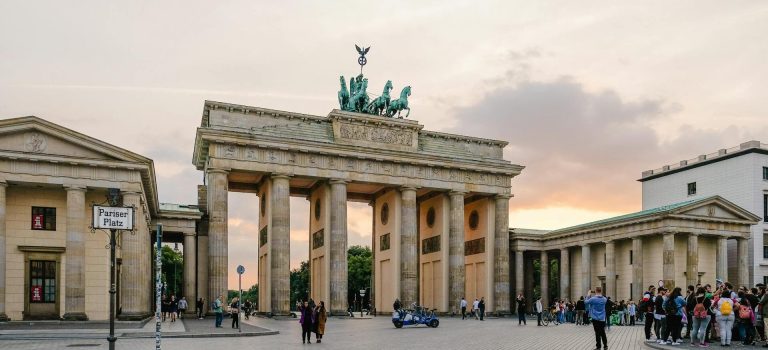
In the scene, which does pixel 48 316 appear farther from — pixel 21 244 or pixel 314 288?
pixel 314 288

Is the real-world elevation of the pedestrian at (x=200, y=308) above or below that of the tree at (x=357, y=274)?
above

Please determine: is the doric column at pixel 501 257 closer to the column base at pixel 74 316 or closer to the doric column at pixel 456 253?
the doric column at pixel 456 253

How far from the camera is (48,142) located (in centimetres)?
3762

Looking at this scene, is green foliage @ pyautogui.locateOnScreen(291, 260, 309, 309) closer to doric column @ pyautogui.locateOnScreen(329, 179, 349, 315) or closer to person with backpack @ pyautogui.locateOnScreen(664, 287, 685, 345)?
doric column @ pyautogui.locateOnScreen(329, 179, 349, 315)

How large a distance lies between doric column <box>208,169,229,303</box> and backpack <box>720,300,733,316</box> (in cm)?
3782

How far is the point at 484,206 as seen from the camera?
224 ft

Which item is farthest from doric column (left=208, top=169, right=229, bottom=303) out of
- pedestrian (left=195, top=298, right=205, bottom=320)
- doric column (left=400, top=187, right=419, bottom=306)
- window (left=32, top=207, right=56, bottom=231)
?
window (left=32, top=207, right=56, bottom=231)

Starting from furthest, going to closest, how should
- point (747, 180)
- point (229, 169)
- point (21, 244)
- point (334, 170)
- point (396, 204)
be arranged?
point (747, 180) < point (396, 204) < point (334, 170) < point (229, 169) < point (21, 244)

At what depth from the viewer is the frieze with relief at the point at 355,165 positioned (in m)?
56.0

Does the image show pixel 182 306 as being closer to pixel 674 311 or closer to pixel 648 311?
pixel 648 311

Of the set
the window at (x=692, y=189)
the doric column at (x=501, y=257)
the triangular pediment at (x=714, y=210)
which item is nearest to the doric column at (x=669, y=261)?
the triangular pediment at (x=714, y=210)

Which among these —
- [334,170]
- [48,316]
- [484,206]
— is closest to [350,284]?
[484,206]

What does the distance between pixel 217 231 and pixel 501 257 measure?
25339mm

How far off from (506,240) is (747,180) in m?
22.5
